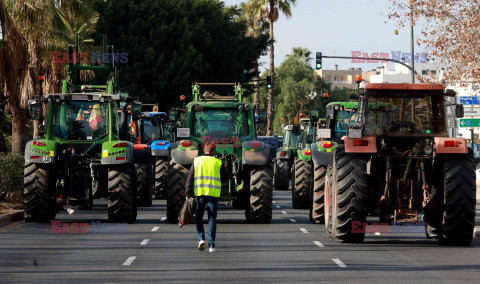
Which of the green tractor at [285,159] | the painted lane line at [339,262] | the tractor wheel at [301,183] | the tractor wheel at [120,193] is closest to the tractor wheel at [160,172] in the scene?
the tractor wheel at [301,183]

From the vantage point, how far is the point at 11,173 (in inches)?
1007

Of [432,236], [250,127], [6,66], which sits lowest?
[432,236]

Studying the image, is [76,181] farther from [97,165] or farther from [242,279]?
[242,279]

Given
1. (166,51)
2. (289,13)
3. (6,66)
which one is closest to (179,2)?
(166,51)

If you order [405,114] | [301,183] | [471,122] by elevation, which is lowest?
[301,183]

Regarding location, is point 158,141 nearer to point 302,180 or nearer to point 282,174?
point 302,180

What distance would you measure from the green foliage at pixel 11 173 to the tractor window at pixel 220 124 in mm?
5310

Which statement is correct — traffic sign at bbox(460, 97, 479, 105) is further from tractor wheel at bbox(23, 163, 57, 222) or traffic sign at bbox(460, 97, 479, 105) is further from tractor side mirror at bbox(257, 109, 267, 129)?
tractor wheel at bbox(23, 163, 57, 222)

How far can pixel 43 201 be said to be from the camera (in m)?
21.8

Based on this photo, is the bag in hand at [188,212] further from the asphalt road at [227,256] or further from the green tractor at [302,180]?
the green tractor at [302,180]

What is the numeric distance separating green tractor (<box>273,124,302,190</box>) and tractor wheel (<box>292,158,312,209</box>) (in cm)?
952

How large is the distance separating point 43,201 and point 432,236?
8.59 meters

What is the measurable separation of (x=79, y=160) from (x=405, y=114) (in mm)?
8177

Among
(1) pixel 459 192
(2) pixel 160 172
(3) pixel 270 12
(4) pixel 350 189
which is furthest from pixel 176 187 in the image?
(3) pixel 270 12
